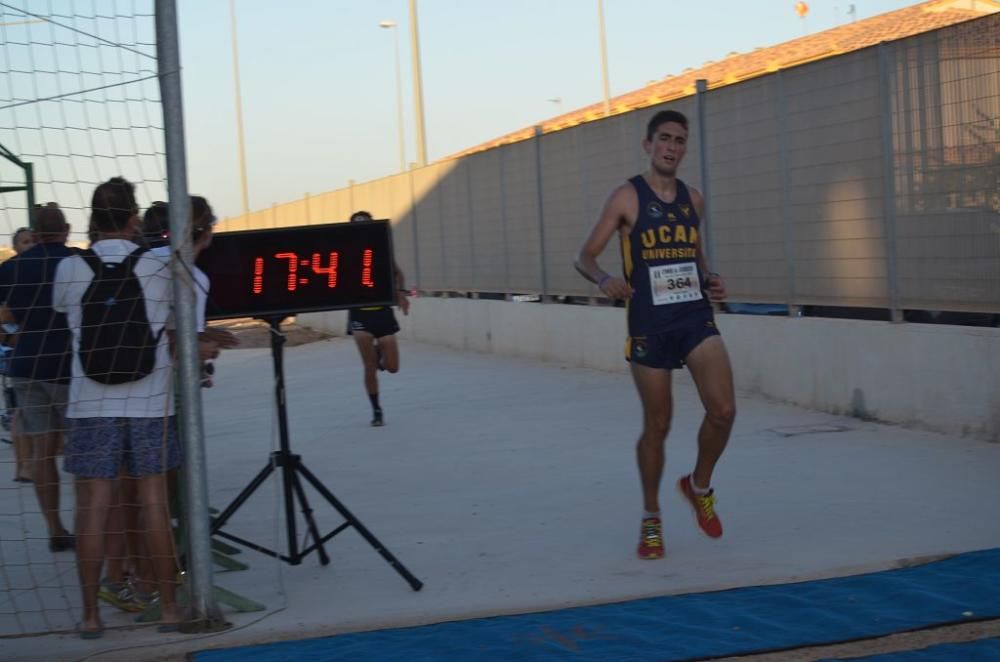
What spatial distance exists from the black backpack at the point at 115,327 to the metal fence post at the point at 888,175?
633cm

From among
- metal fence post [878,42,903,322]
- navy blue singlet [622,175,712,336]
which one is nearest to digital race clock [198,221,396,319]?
navy blue singlet [622,175,712,336]

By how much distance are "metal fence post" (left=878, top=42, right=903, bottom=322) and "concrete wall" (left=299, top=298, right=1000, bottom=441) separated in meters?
0.26

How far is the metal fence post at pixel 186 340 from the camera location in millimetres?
5207

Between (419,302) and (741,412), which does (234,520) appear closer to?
(741,412)

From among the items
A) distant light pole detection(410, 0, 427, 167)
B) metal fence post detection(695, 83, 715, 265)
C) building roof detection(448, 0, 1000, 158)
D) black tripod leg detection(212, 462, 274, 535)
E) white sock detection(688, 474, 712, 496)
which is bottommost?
white sock detection(688, 474, 712, 496)

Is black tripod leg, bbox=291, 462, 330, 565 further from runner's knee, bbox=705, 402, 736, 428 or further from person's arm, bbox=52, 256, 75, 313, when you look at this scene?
runner's knee, bbox=705, 402, 736, 428

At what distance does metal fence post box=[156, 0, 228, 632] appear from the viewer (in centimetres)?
521

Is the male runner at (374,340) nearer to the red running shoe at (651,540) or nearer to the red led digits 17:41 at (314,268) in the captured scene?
the red led digits 17:41 at (314,268)

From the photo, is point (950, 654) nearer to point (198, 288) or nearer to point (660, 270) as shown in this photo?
point (660, 270)

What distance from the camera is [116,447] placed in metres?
5.23

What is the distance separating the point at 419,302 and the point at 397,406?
32.8ft

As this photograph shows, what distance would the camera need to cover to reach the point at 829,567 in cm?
577

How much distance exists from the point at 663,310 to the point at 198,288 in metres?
2.11

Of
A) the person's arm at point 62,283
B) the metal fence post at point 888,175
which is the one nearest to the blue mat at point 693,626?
the person's arm at point 62,283
